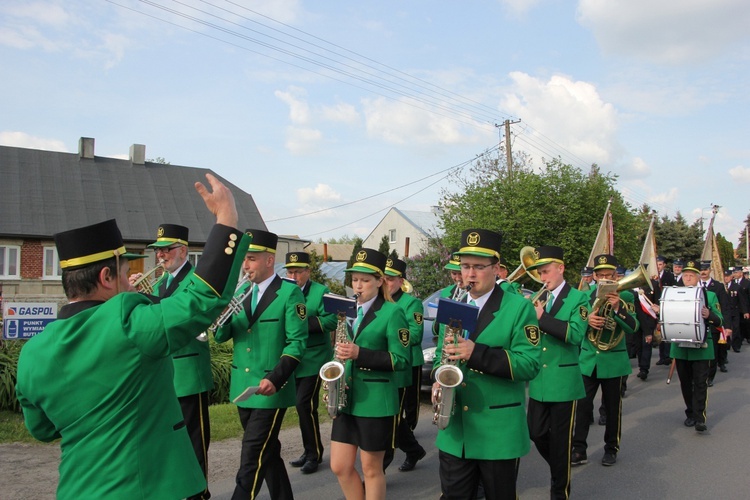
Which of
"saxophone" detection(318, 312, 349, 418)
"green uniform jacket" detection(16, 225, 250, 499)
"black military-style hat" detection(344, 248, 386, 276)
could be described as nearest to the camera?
"green uniform jacket" detection(16, 225, 250, 499)

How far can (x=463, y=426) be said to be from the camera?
154 inches

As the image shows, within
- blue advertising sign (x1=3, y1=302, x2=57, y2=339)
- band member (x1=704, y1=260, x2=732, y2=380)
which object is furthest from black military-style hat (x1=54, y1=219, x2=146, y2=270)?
band member (x1=704, y1=260, x2=732, y2=380)

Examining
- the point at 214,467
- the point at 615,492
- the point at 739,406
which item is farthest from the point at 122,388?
the point at 739,406

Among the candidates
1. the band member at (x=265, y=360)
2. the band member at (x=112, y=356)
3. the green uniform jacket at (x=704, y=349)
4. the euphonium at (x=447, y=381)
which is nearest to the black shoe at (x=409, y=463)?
the band member at (x=265, y=360)

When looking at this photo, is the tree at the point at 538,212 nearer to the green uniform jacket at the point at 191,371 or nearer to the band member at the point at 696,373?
the band member at the point at 696,373

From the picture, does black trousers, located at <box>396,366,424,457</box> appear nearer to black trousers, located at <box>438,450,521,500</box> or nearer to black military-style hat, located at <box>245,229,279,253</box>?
black military-style hat, located at <box>245,229,279,253</box>

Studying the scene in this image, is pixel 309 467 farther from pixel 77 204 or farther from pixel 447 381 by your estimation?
pixel 77 204

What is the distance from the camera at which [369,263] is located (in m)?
5.06

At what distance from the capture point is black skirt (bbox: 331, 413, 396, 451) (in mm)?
4590

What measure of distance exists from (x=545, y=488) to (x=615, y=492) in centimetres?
66

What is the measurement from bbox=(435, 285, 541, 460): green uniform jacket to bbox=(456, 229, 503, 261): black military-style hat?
0.29 metres

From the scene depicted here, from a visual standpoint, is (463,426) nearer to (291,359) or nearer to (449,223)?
(291,359)

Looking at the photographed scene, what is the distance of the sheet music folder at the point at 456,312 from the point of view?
3.76m

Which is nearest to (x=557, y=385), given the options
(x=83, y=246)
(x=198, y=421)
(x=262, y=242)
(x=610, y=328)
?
(x=610, y=328)
